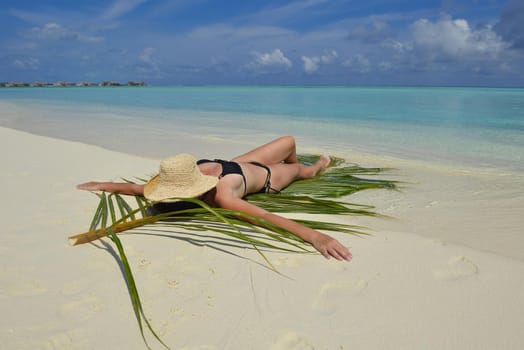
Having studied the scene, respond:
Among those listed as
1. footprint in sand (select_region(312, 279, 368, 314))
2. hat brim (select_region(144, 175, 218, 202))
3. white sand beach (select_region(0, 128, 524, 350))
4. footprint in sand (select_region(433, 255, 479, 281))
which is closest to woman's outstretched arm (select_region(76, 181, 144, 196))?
white sand beach (select_region(0, 128, 524, 350))

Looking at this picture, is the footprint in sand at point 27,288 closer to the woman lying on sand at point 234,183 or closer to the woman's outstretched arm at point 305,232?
the woman lying on sand at point 234,183

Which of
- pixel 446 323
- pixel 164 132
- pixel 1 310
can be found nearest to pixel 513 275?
pixel 446 323

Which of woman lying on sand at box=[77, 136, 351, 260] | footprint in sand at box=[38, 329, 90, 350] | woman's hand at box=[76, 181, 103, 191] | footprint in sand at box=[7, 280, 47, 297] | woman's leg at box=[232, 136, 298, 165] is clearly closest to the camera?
footprint in sand at box=[38, 329, 90, 350]

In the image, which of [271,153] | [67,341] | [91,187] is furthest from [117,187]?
[67,341]

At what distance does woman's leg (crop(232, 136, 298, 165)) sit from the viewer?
11.1 ft

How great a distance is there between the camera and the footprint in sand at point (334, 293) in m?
1.61

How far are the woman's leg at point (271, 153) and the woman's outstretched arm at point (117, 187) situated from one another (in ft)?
2.86

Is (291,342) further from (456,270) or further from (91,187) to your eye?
(91,187)

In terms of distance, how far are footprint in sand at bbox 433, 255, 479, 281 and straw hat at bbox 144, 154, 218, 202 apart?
1.37 meters

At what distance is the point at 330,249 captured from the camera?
2035 millimetres

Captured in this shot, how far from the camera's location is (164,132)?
8.46 m

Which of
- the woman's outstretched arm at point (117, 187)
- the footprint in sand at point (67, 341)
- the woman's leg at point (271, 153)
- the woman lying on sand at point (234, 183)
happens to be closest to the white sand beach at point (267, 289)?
the footprint in sand at point (67, 341)

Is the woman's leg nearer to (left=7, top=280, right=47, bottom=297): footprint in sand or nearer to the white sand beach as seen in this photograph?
the white sand beach

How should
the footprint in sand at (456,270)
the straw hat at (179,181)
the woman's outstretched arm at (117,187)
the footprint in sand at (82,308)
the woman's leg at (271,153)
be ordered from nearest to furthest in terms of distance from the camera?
the footprint in sand at (82,308) → the footprint in sand at (456,270) → the straw hat at (179,181) → the woman's outstretched arm at (117,187) → the woman's leg at (271,153)
